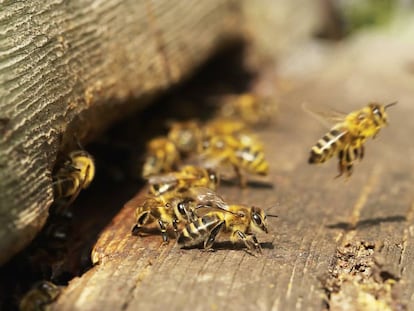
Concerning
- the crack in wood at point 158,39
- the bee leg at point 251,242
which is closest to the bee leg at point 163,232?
the bee leg at point 251,242

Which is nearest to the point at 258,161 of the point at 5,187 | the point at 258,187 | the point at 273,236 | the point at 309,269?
the point at 258,187

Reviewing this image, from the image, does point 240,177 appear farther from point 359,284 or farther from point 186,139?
point 359,284

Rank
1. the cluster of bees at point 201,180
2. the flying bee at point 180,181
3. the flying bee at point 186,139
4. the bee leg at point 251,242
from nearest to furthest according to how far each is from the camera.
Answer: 1. the bee leg at point 251,242
2. the cluster of bees at point 201,180
3. the flying bee at point 180,181
4. the flying bee at point 186,139

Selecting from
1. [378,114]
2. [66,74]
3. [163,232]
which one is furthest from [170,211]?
[378,114]

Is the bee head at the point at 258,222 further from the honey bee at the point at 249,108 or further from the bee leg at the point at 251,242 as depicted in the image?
the honey bee at the point at 249,108

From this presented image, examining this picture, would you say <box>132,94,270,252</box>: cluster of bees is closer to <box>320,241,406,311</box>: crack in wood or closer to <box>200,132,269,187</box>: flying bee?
<box>200,132,269,187</box>: flying bee

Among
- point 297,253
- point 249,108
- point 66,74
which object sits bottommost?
point 249,108

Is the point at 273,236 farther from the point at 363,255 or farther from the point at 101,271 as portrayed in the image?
the point at 101,271
